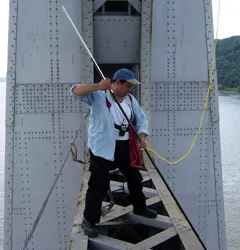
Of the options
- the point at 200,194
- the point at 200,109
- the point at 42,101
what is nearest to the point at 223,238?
the point at 200,194

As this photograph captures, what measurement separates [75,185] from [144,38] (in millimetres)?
2432

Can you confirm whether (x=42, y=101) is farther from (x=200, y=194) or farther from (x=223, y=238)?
(x=223, y=238)

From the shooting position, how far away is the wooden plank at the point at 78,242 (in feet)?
10.1

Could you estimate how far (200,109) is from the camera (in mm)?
6176

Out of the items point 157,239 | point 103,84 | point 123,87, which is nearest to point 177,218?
point 157,239

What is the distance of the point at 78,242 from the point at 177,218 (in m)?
0.96

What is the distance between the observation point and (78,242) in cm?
318

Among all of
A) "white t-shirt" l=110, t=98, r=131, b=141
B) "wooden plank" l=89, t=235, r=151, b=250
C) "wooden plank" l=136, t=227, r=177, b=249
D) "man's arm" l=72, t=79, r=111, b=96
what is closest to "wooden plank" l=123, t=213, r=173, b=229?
"wooden plank" l=136, t=227, r=177, b=249

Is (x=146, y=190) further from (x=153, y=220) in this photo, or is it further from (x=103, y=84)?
(x=103, y=84)

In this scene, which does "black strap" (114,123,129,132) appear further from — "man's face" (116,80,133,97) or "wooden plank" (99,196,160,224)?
"wooden plank" (99,196,160,224)

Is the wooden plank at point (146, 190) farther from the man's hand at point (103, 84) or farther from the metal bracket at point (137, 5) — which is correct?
the metal bracket at point (137, 5)

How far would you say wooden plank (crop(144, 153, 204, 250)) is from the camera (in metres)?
3.13

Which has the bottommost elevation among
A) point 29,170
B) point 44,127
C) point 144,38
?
point 29,170

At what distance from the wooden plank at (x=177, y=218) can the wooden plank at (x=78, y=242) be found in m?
0.78
